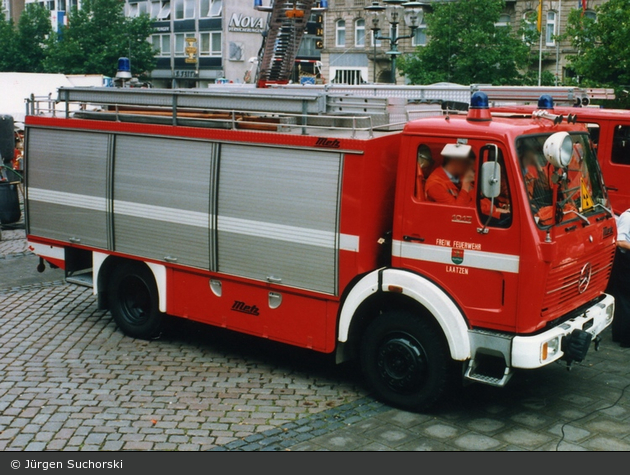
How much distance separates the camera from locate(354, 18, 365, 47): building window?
63.6 m

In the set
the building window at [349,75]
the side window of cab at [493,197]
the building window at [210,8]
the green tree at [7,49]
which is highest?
the building window at [210,8]

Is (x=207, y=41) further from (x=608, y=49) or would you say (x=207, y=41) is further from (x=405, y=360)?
(x=405, y=360)

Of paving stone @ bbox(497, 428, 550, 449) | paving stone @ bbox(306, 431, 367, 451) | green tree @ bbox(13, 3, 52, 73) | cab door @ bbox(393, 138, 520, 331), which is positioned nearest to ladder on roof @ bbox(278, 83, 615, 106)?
cab door @ bbox(393, 138, 520, 331)

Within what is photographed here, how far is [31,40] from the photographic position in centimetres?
6712

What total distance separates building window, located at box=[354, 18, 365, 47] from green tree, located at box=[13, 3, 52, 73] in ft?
78.4

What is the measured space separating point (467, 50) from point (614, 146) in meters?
26.2

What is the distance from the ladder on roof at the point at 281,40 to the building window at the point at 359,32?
38.3 m

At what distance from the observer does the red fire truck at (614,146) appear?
483 inches

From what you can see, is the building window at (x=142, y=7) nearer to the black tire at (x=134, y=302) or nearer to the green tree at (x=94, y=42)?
the green tree at (x=94, y=42)

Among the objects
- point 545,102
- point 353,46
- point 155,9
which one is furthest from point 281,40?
point 155,9

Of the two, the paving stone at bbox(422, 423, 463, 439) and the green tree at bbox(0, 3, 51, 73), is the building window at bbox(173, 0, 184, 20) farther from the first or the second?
the paving stone at bbox(422, 423, 463, 439)

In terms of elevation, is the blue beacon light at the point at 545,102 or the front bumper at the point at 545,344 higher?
the blue beacon light at the point at 545,102

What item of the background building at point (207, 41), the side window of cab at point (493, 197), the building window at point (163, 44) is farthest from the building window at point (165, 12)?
the side window of cab at point (493, 197)

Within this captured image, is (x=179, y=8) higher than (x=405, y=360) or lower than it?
higher
